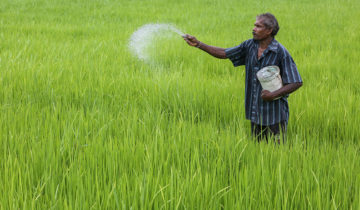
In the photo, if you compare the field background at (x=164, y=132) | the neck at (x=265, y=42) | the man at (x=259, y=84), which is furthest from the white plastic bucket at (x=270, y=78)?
the field background at (x=164, y=132)

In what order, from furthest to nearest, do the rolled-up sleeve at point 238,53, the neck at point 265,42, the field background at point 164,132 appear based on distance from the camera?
the rolled-up sleeve at point 238,53 → the neck at point 265,42 → the field background at point 164,132

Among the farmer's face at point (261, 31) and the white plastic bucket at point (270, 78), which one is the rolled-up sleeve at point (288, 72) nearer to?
the white plastic bucket at point (270, 78)

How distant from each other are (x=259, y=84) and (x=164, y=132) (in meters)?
0.69

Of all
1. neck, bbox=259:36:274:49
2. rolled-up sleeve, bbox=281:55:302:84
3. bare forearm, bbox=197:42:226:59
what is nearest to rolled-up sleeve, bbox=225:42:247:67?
bare forearm, bbox=197:42:226:59

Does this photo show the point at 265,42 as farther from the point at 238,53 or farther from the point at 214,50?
the point at 214,50

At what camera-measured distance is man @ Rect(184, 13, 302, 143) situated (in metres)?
1.89

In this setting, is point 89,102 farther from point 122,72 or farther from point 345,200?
point 345,200

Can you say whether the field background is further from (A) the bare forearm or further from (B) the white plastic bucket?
(A) the bare forearm

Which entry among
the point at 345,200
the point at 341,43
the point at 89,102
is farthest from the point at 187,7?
the point at 345,200

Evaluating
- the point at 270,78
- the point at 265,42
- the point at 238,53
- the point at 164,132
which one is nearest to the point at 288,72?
the point at 270,78

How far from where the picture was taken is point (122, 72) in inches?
126

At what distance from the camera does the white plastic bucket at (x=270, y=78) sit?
6.09ft

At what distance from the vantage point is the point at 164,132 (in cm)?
193

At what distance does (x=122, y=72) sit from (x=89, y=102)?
30.0 inches
